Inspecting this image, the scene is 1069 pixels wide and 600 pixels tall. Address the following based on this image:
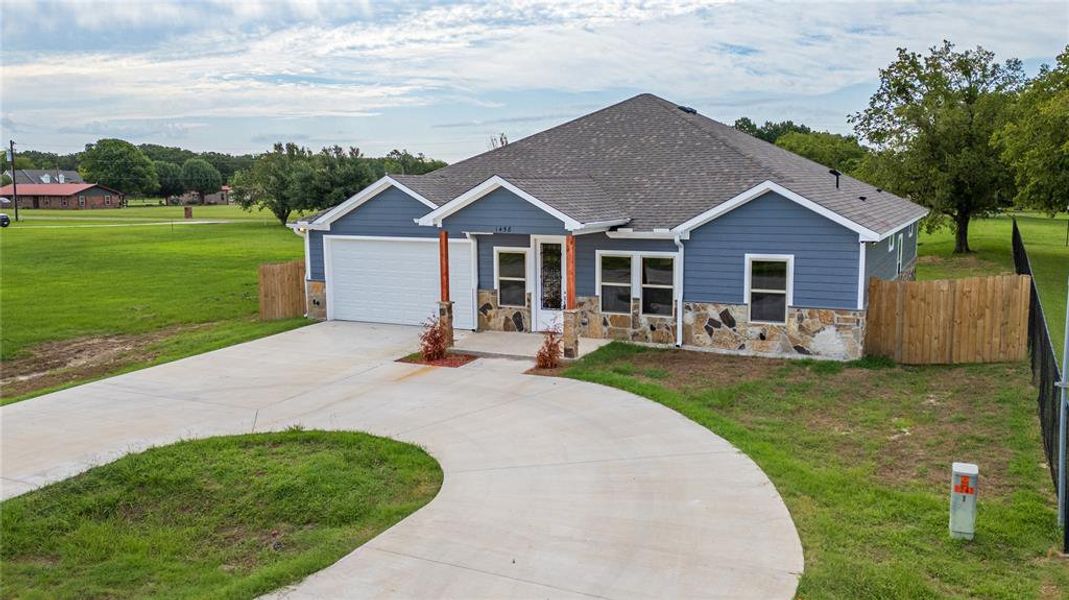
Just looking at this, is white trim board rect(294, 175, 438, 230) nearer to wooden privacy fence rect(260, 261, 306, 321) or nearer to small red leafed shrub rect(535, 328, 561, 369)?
wooden privacy fence rect(260, 261, 306, 321)

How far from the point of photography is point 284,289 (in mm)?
20656

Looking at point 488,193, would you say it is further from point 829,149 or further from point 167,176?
point 167,176

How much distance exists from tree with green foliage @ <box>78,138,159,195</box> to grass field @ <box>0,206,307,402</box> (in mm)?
72046

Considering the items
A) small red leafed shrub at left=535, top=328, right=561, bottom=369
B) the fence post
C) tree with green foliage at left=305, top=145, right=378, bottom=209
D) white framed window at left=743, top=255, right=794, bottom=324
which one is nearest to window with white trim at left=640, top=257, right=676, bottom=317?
white framed window at left=743, top=255, right=794, bottom=324

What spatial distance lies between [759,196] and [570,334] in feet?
14.4

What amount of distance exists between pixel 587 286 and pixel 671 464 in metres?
8.08

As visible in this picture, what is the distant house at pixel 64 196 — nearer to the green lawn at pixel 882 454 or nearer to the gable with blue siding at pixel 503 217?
Answer: the gable with blue siding at pixel 503 217

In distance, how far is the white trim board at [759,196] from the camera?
14.4 metres

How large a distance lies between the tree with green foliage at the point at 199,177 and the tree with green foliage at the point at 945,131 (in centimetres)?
10585

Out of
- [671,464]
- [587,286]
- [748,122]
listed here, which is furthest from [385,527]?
[748,122]

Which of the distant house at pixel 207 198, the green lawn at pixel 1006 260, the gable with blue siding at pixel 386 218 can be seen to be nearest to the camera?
the gable with blue siding at pixel 386 218

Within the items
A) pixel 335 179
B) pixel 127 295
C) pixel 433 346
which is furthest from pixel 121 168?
pixel 433 346

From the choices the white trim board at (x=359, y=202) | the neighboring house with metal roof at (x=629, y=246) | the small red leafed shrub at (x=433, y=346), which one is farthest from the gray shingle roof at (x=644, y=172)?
the small red leafed shrub at (x=433, y=346)

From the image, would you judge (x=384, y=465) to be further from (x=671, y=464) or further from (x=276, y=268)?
(x=276, y=268)
